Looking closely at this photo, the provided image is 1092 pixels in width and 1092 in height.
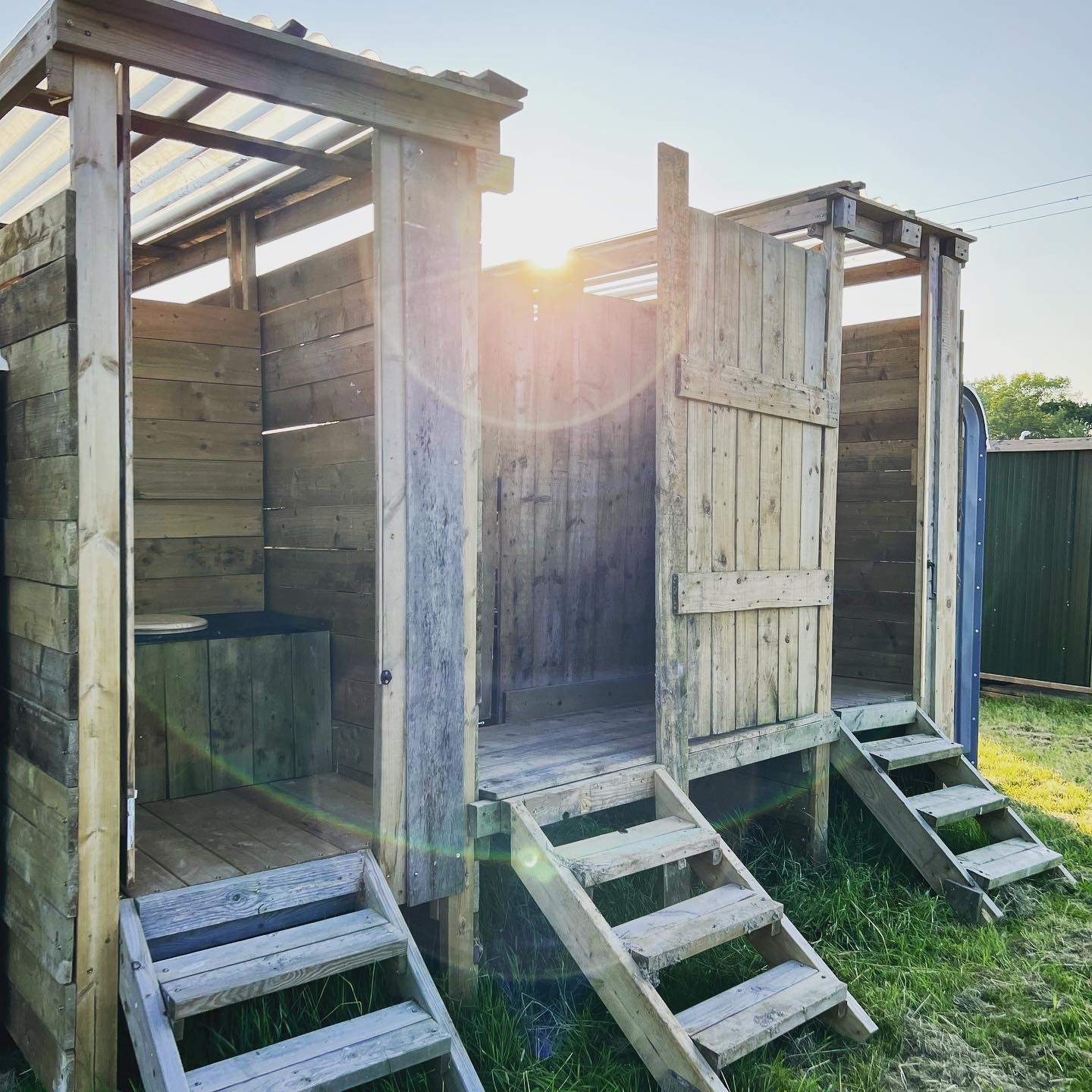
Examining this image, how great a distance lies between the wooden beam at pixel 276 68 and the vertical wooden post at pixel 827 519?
1.95 meters

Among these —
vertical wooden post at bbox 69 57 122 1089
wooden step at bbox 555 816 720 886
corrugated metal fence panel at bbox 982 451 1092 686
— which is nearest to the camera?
vertical wooden post at bbox 69 57 122 1089

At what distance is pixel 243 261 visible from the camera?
13.7 ft

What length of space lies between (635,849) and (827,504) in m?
1.99

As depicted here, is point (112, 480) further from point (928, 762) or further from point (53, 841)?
point (928, 762)

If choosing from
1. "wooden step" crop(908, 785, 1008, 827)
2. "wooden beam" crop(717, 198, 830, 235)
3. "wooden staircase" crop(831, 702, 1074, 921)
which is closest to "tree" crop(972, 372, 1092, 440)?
"wooden staircase" crop(831, 702, 1074, 921)

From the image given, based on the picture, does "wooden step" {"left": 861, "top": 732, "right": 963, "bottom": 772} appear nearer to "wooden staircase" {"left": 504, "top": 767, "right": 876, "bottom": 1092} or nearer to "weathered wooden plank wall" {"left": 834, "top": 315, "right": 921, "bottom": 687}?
"weathered wooden plank wall" {"left": 834, "top": 315, "right": 921, "bottom": 687}

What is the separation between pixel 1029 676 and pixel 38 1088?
27.2 ft

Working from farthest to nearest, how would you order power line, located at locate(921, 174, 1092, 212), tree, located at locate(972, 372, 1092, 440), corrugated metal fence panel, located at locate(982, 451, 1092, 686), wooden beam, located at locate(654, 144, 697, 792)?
1. tree, located at locate(972, 372, 1092, 440)
2. power line, located at locate(921, 174, 1092, 212)
3. corrugated metal fence panel, located at locate(982, 451, 1092, 686)
4. wooden beam, located at locate(654, 144, 697, 792)

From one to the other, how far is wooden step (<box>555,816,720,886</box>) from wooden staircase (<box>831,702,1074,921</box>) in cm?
131

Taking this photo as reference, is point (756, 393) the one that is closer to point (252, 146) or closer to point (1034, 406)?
point (252, 146)

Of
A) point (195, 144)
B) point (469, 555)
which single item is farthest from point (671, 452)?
point (195, 144)

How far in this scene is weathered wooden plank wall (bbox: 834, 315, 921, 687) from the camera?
17.9 ft

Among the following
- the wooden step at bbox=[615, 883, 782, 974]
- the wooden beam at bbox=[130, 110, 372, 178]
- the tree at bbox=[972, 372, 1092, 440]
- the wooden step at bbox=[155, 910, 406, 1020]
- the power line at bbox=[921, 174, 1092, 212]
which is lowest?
the wooden step at bbox=[615, 883, 782, 974]

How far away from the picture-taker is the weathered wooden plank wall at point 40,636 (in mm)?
2340
